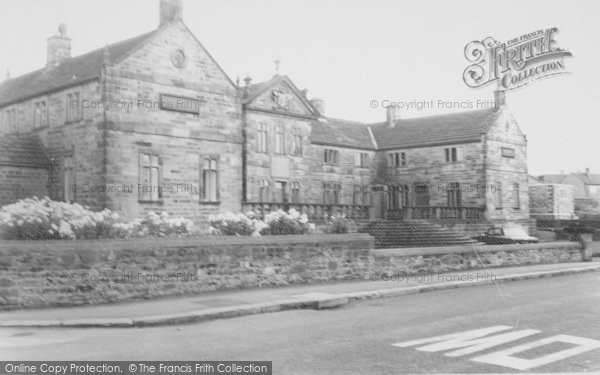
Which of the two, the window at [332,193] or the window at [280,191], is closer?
the window at [280,191]

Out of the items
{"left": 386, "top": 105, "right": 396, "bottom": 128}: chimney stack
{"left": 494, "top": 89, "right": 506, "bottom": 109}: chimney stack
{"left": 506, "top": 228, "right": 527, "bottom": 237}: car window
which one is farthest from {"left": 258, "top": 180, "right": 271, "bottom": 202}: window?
{"left": 494, "top": 89, "right": 506, "bottom": 109}: chimney stack

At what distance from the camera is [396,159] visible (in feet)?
151

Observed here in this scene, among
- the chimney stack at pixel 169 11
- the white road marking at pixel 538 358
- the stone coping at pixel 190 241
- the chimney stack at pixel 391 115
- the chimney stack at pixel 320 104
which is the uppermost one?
the chimney stack at pixel 169 11

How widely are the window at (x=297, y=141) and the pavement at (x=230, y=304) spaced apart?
1900 centimetres

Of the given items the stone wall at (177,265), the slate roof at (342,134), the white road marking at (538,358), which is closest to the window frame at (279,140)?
the slate roof at (342,134)

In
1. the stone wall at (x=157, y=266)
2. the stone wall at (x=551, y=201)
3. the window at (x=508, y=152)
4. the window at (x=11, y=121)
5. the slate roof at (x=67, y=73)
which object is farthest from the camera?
the stone wall at (x=551, y=201)

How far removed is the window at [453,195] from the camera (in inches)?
1667

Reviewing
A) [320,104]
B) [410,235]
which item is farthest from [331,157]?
[410,235]

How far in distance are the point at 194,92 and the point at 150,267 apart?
1576 centimetres

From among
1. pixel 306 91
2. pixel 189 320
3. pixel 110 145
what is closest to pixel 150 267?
pixel 189 320

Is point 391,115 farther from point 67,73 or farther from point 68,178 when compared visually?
point 68,178

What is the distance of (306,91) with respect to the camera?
41906mm

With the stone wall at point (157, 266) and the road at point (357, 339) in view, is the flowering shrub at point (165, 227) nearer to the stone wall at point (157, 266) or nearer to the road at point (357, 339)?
the stone wall at point (157, 266)

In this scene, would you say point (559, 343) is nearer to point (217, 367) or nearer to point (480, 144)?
point (217, 367)
